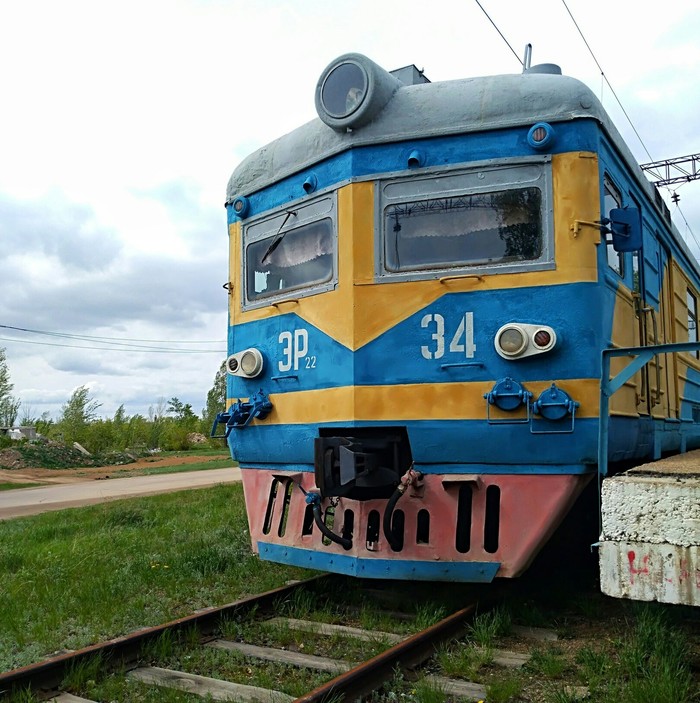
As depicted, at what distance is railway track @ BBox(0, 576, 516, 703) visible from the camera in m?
3.73

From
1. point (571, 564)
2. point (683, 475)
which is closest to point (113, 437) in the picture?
point (571, 564)

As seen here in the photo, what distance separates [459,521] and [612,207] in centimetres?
234

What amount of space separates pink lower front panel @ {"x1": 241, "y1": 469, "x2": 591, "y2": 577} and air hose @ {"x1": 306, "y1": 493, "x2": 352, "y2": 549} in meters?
0.08

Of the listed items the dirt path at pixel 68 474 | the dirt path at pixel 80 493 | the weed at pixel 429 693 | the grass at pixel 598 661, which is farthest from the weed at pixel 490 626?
the dirt path at pixel 68 474

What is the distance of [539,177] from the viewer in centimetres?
479

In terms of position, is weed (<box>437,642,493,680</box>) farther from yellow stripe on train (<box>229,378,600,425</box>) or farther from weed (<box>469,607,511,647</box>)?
yellow stripe on train (<box>229,378,600,425</box>)

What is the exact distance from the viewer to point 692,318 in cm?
816

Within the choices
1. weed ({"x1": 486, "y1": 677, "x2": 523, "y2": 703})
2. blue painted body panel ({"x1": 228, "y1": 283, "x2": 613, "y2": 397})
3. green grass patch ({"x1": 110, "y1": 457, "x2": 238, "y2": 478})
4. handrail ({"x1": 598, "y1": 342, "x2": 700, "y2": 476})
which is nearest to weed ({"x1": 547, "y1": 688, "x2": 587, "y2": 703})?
weed ({"x1": 486, "y1": 677, "x2": 523, "y2": 703})

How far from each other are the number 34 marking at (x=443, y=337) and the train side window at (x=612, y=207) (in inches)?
41.2

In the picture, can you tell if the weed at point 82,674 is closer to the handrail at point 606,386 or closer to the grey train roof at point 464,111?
the handrail at point 606,386

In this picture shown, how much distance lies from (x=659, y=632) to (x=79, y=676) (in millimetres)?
3077

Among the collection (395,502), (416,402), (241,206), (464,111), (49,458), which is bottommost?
(49,458)

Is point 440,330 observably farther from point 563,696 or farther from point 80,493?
point 80,493

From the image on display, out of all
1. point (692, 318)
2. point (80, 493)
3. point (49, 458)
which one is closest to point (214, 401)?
point (49, 458)
